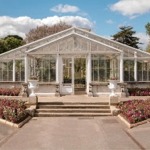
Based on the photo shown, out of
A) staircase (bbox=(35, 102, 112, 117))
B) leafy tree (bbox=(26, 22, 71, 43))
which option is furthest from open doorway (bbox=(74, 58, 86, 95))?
leafy tree (bbox=(26, 22, 71, 43))

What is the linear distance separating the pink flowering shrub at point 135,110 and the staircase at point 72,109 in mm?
824

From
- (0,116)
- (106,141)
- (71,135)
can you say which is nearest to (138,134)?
(106,141)

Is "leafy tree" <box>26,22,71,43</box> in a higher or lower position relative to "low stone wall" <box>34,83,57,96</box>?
higher

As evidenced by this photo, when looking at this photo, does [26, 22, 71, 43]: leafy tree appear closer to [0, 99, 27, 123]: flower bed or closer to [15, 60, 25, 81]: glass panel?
[15, 60, 25, 81]: glass panel

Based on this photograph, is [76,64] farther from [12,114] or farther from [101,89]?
[12,114]

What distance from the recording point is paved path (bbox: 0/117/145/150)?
30.9 feet

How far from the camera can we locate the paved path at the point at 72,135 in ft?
30.9

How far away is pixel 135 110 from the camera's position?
1339 cm

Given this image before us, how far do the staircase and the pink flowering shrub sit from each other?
82cm

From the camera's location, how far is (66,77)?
22250 mm

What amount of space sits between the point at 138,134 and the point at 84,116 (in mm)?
4627

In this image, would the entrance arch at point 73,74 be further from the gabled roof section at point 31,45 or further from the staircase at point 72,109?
the staircase at point 72,109

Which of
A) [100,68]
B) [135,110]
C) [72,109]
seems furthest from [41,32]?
[135,110]

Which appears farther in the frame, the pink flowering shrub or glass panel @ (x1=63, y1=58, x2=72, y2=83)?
glass panel @ (x1=63, y1=58, x2=72, y2=83)
